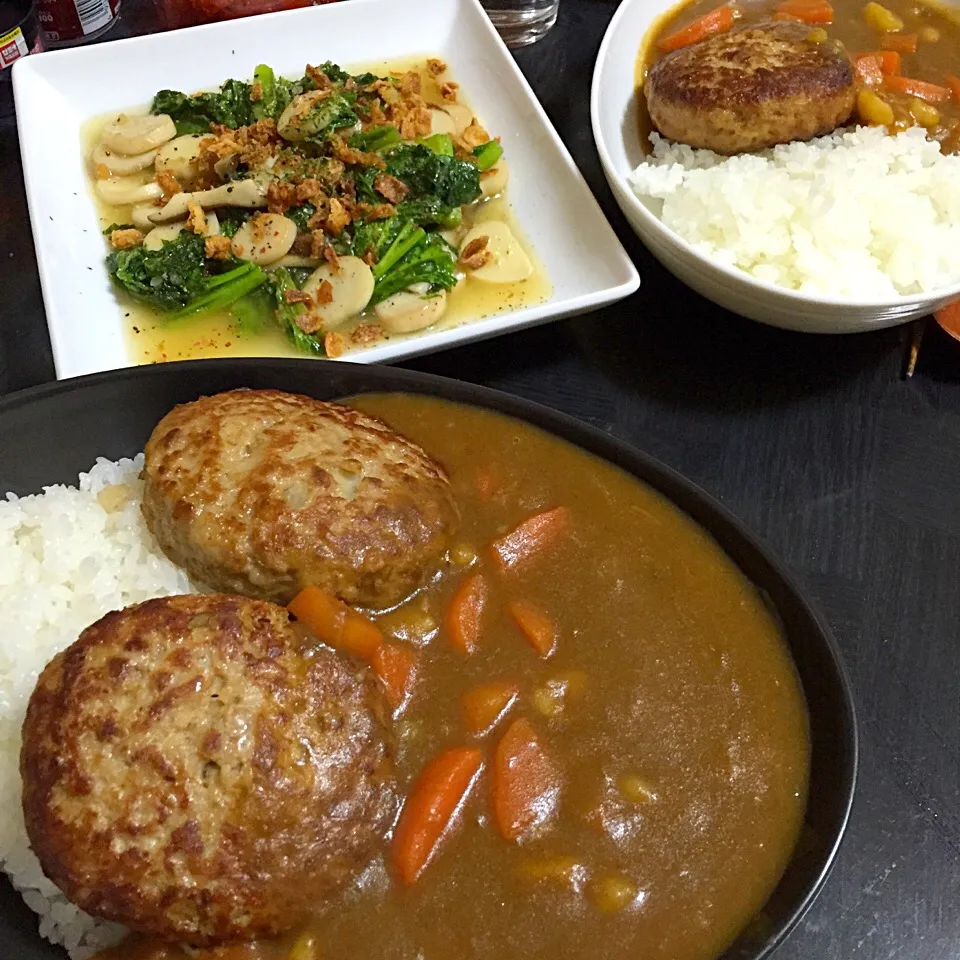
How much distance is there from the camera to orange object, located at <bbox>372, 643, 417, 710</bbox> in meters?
1.92

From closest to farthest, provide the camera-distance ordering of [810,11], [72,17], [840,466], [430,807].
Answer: [430,807] → [840,466] → [810,11] → [72,17]

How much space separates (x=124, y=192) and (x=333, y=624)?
6.96 ft

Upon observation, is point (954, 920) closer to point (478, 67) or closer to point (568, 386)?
point (568, 386)

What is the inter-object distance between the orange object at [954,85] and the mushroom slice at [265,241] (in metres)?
2.52

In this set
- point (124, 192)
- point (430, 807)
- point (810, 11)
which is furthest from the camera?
point (810, 11)

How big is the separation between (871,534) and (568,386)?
3.37ft

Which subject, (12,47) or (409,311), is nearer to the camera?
(409,311)

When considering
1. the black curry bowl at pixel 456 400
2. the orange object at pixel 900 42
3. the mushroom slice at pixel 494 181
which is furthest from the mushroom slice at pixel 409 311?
the orange object at pixel 900 42

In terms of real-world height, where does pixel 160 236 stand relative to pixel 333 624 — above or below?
above

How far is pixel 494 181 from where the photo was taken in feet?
11.1

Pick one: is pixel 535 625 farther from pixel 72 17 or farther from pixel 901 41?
pixel 72 17

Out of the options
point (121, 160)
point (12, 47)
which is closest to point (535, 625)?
point (121, 160)

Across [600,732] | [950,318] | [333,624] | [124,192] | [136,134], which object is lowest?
Answer: [950,318]

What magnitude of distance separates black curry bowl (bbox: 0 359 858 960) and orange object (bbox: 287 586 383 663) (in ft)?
2.03
